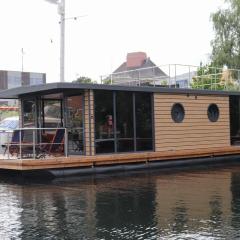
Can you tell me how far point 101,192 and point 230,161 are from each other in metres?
9.14

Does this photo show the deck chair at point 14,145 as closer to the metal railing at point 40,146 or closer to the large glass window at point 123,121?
the metal railing at point 40,146

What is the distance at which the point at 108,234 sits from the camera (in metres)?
7.83

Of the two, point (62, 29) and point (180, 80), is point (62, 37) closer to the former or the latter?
point (62, 29)

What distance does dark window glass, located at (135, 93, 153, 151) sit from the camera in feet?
56.3

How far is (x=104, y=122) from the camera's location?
53.6 feet

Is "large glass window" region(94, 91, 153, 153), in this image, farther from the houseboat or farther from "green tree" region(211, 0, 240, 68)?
"green tree" region(211, 0, 240, 68)

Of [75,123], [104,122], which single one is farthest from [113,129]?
[75,123]

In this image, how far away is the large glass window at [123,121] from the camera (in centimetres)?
1628

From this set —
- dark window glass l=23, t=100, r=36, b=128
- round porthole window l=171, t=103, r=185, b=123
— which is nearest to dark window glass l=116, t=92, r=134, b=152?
round porthole window l=171, t=103, r=185, b=123

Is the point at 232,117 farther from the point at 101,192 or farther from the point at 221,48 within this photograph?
the point at 221,48

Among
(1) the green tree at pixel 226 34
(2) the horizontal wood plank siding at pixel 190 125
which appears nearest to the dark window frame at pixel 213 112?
(2) the horizontal wood plank siding at pixel 190 125

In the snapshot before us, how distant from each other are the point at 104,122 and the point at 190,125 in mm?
3844

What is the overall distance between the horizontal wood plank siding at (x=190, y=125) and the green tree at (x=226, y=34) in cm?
1450

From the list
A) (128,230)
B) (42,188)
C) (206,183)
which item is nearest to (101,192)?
(42,188)
